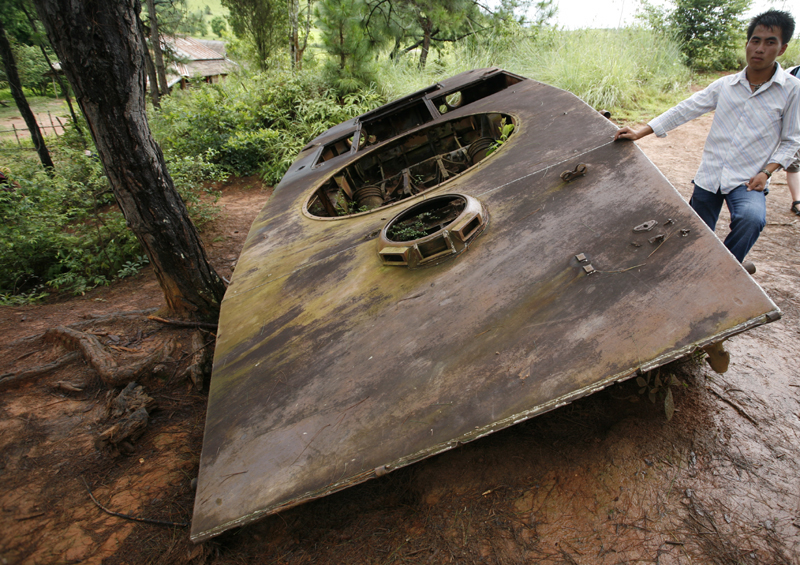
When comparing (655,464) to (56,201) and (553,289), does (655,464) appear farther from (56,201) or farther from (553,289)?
(56,201)

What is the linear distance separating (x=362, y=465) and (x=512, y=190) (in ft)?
6.14

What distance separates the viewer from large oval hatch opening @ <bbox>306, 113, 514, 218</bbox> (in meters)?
4.07

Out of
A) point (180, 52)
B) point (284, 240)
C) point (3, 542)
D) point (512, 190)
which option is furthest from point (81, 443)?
point (180, 52)

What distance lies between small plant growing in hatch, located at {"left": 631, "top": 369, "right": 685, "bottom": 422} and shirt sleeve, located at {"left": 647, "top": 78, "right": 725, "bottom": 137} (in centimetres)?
139

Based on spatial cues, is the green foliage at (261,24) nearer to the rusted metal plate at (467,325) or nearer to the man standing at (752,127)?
the rusted metal plate at (467,325)

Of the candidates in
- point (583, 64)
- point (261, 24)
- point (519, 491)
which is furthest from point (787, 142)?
point (261, 24)

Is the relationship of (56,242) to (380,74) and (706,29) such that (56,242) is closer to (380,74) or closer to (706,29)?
(380,74)

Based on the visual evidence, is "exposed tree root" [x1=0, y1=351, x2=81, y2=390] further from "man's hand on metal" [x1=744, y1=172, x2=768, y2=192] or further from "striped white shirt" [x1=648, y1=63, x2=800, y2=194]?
"man's hand on metal" [x1=744, y1=172, x2=768, y2=192]

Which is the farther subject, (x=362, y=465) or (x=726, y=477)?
(x=726, y=477)

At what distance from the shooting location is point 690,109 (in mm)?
2535

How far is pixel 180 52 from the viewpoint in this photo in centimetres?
2425

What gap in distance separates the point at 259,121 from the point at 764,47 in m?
9.49

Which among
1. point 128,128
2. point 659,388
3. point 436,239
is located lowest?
point 659,388

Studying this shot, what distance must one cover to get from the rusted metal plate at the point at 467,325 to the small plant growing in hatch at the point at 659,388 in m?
0.51
